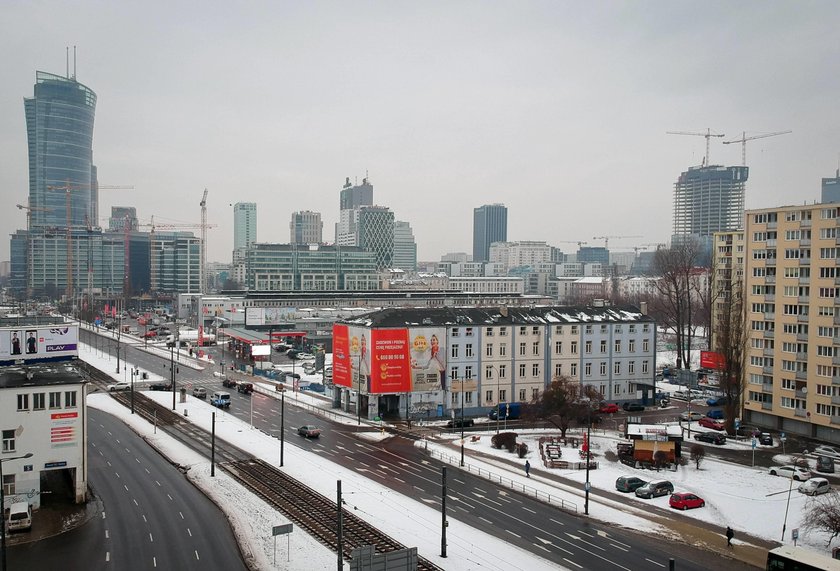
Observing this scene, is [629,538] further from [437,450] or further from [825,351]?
[825,351]

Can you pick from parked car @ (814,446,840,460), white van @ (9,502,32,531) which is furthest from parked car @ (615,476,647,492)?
white van @ (9,502,32,531)

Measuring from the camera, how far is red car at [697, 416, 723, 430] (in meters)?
64.7

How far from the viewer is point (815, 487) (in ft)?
146

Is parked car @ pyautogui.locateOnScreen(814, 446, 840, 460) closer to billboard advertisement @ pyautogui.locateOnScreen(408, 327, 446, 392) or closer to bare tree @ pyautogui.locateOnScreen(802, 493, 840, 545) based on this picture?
bare tree @ pyautogui.locateOnScreen(802, 493, 840, 545)

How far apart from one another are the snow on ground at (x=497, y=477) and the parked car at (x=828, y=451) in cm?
348

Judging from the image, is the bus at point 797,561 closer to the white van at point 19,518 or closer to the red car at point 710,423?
the white van at point 19,518

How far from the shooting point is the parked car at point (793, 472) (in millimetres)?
47500

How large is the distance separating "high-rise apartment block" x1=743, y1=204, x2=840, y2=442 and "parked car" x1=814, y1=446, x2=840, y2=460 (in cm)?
361

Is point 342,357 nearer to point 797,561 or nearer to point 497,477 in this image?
point 497,477

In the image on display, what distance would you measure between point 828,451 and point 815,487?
12.0 meters

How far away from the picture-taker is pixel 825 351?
59875mm

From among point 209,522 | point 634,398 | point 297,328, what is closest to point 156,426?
point 209,522

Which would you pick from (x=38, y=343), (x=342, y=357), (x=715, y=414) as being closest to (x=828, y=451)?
(x=715, y=414)

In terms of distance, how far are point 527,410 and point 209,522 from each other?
117 feet
